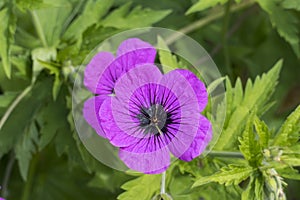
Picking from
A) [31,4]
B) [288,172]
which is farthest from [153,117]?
[31,4]

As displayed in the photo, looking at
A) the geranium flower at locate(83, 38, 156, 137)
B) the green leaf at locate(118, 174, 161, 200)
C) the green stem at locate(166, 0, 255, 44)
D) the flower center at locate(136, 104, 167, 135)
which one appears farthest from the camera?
the green stem at locate(166, 0, 255, 44)

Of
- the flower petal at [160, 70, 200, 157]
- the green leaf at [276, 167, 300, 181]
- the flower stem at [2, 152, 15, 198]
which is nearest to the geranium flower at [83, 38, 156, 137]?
the flower petal at [160, 70, 200, 157]

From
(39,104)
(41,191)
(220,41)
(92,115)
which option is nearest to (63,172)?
(41,191)

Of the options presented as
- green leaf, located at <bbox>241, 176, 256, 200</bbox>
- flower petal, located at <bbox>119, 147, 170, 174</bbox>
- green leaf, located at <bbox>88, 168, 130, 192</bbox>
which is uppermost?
flower petal, located at <bbox>119, 147, 170, 174</bbox>

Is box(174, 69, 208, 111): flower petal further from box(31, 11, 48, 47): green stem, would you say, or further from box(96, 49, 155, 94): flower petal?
box(31, 11, 48, 47): green stem

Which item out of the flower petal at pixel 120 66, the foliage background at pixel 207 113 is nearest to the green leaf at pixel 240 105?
the foliage background at pixel 207 113

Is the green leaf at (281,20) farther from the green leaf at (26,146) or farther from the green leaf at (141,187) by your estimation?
the green leaf at (26,146)

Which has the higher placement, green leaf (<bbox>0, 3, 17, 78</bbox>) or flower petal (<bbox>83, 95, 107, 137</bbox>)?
green leaf (<bbox>0, 3, 17, 78</bbox>)

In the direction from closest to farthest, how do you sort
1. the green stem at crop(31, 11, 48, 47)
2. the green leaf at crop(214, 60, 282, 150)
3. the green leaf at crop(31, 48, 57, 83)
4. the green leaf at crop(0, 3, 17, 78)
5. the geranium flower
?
the geranium flower, the green leaf at crop(214, 60, 282, 150), the green leaf at crop(0, 3, 17, 78), the green leaf at crop(31, 48, 57, 83), the green stem at crop(31, 11, 48, 47)

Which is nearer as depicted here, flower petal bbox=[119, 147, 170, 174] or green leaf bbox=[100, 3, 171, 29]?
flower petal bbox=[119, 147, 170, 174]
